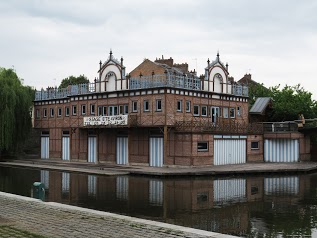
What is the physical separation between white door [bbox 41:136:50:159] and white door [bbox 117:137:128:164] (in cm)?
1139

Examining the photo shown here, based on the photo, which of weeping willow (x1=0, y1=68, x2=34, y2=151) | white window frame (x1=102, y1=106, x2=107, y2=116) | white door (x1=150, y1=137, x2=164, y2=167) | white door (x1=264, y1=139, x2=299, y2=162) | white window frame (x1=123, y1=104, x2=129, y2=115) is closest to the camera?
white door (x1=150, y1=137, x2=164, y2=167)

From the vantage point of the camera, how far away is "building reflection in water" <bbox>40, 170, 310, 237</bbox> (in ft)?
48.1

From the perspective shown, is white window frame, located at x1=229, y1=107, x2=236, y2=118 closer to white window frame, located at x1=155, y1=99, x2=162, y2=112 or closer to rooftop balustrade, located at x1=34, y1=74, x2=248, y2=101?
rooftop balustrade, located at x1=34, y1=74, x2=248, y2=101

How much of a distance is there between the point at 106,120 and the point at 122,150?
10.2 feet

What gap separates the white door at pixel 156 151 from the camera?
3491cm

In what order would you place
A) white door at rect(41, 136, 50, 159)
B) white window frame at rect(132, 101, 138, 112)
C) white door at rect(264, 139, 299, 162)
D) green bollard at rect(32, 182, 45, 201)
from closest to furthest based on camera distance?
green bollard at rect(32, 182, 45, 201)
white window frame at rect(132, 101, 138, 112)
white door at rect(264, 139, 299, 162)
white door at rect(41, 136, 50, 159)

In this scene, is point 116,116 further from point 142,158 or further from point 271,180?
point 271,180

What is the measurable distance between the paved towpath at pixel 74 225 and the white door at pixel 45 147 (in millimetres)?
31998

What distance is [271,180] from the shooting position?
2803 cm

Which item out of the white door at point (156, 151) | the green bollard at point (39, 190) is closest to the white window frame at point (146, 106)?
the white door at point (156, 151)

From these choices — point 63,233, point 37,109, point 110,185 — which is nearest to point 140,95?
point 110,185

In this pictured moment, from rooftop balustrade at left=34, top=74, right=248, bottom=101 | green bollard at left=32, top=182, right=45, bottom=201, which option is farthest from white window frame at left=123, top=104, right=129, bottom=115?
green bollard at left=32, top=182, right=45, bottom=201

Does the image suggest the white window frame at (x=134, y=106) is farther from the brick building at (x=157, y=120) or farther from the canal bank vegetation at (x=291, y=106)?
the canal bank vegetation at (x=291, y=106)

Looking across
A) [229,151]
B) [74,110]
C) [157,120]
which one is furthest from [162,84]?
[74,110]
